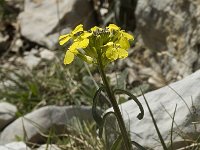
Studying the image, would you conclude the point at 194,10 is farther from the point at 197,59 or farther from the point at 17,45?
the point at 17,45

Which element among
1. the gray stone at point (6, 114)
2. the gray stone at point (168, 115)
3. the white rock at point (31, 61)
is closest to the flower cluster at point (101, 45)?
the gray stone at point (168, 115)

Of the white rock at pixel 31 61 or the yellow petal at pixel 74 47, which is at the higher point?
the yellow petal at pixel 74 47

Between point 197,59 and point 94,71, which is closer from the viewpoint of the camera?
point 197,59

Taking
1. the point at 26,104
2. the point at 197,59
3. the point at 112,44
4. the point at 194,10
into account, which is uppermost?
the point at 112,44

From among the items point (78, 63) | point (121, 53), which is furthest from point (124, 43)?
point (78, 63)

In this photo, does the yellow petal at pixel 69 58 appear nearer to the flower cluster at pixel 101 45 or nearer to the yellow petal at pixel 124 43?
the flower cluster at pixel 101 45

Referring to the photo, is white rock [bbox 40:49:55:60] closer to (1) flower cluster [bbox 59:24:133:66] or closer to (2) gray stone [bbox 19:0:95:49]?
(2) gray stone [bbox 19:0:95:49]

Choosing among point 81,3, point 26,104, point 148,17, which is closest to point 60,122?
point 26,104
